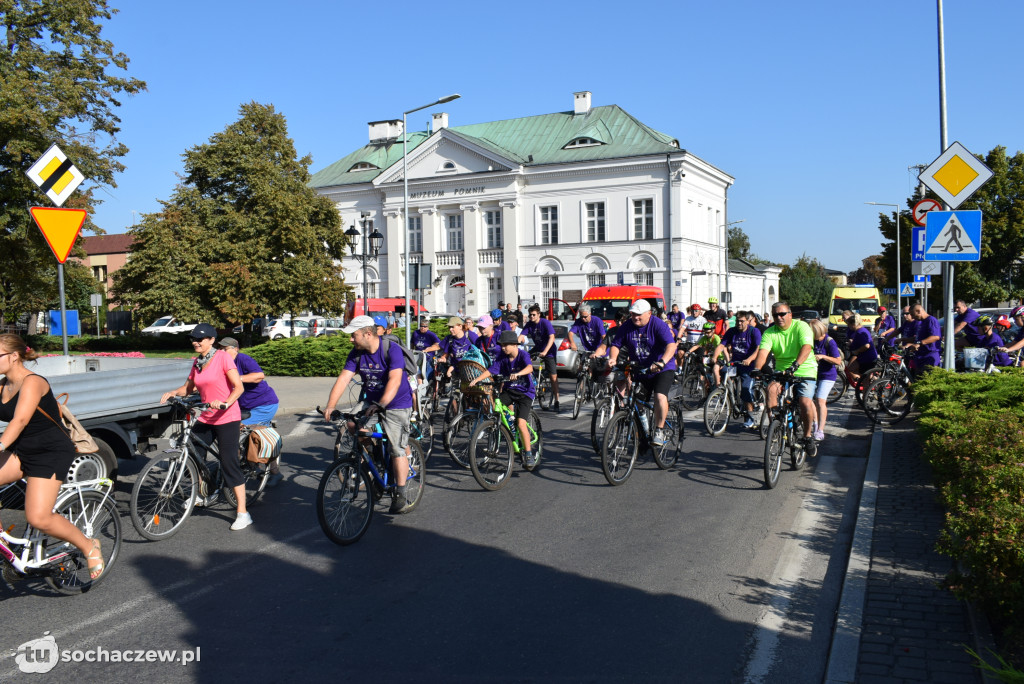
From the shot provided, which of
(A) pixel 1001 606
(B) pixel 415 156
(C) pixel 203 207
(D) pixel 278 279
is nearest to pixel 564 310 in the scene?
(D) pixel 278 279

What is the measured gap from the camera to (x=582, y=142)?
52969 millimetres

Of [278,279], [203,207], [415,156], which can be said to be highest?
[415,156]

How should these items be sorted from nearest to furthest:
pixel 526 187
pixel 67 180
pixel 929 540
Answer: pixel 929 540, pixel 67 180, pixel 526 187

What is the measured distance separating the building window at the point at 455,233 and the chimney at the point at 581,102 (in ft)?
35.8

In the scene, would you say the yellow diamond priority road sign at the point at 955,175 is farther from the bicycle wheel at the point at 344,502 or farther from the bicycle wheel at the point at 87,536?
the bicycle wheel at the point at 87,536

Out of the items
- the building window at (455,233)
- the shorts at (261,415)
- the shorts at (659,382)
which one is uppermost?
the building window at (455,233)

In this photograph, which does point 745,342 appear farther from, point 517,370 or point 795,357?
point 517,370

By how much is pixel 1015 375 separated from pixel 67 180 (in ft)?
37.5

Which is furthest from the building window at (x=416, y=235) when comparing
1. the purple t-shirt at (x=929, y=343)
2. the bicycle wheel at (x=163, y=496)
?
the bicycle wheel at (x=163, y=496)

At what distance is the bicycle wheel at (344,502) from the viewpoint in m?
6.41

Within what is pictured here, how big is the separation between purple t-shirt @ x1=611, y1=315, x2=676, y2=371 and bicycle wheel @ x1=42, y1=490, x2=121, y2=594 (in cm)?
563

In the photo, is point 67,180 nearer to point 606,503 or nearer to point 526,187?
point 606,503

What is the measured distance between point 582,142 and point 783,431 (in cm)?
4609

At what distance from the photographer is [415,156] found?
5462 centimetres
